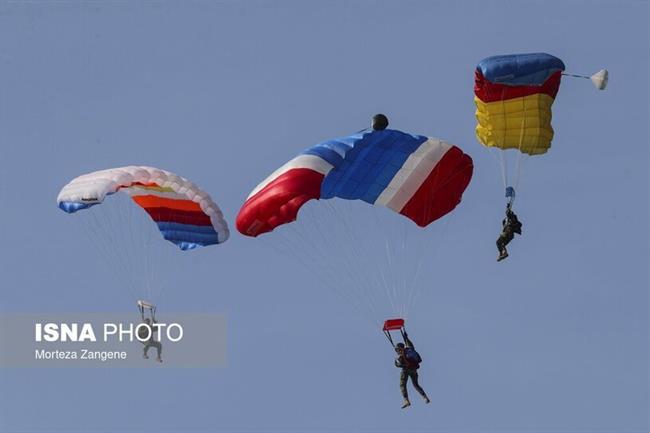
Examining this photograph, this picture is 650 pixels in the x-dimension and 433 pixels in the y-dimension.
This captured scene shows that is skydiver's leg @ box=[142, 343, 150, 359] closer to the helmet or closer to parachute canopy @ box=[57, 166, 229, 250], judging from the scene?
parachute canopy @ box=[57, 166, 229, 250]

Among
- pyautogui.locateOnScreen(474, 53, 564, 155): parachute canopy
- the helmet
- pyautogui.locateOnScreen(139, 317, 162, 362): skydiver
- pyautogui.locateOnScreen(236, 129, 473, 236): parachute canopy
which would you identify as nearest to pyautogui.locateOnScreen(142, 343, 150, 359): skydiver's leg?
pyautogui.locateOnScreen(139, 317, 162, 362): skydiver

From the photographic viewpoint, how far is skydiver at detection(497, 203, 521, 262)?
35.3m

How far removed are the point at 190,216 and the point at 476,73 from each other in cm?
624

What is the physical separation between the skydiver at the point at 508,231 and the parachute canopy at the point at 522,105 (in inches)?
42.8

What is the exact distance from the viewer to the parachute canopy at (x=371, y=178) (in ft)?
113

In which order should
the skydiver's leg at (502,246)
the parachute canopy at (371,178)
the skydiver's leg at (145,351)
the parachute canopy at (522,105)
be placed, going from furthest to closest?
the skydiver's leg at (145,351), the skydiver's leg at (502,246), the parachute canopy at (522,105), the parachute canopy at (371,178)

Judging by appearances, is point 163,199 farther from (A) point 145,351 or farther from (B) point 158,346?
(A) point 145,351

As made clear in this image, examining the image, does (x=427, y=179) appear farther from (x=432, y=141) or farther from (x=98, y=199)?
(x=98, y=199)

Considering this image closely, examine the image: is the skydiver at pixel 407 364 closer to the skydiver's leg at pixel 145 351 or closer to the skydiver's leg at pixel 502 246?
the skydiver's leg at pixel 502 246

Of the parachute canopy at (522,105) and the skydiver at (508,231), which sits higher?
the parachute canopy at (522,105)

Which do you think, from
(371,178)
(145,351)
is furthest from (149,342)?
(371,178)

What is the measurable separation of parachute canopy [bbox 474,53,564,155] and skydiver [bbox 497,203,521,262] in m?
1.09

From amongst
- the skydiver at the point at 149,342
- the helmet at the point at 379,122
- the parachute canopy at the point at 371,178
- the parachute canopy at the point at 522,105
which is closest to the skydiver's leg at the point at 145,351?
the skydiver at the point at 149,342

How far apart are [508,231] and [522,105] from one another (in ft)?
6.81
